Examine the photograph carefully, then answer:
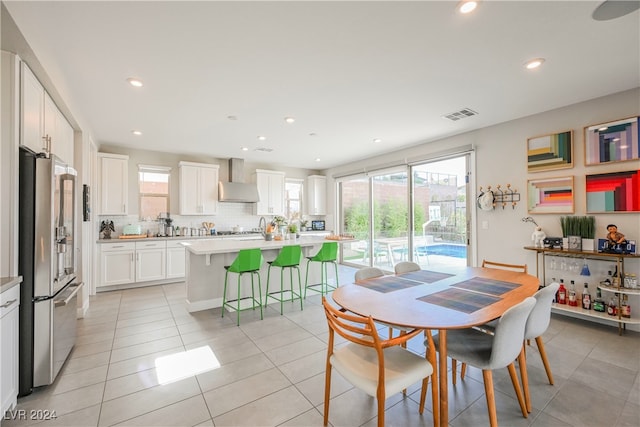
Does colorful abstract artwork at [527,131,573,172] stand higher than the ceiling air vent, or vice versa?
the ceiling air vent

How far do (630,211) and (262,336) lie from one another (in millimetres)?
4238

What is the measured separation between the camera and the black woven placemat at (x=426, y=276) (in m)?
2.54

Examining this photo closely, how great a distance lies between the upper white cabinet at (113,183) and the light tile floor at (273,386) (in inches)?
102

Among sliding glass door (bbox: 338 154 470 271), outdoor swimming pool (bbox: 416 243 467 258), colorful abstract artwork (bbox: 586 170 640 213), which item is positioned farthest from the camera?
sliding glass door (bbox: 338 154 470 271)

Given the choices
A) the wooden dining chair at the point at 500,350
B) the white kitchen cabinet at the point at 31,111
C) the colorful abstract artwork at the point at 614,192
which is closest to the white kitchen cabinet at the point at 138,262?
the white kitchen cabinet at the point at 31,111

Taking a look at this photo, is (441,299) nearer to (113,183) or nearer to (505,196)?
(505,196)

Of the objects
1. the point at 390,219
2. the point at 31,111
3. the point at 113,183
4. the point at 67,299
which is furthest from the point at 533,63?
the point at 113,183

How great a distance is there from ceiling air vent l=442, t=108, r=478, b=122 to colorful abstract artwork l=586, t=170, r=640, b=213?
155 cm

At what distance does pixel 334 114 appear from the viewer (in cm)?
386

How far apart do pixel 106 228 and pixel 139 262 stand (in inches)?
37.6

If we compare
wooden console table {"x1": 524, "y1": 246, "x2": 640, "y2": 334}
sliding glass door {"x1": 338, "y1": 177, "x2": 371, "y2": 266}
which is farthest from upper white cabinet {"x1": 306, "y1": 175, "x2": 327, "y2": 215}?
wooden console table {"x1": 524, "y1": 246, "x2": 640, "y2": 334}

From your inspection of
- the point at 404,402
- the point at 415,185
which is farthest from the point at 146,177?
the point at 404,402

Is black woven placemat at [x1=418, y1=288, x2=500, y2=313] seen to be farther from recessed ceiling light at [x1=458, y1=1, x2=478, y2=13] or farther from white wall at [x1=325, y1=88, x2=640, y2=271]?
white wall at [x1=325, y1=88, x2=640, y2=271]

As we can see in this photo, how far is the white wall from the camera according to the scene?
3.22m
